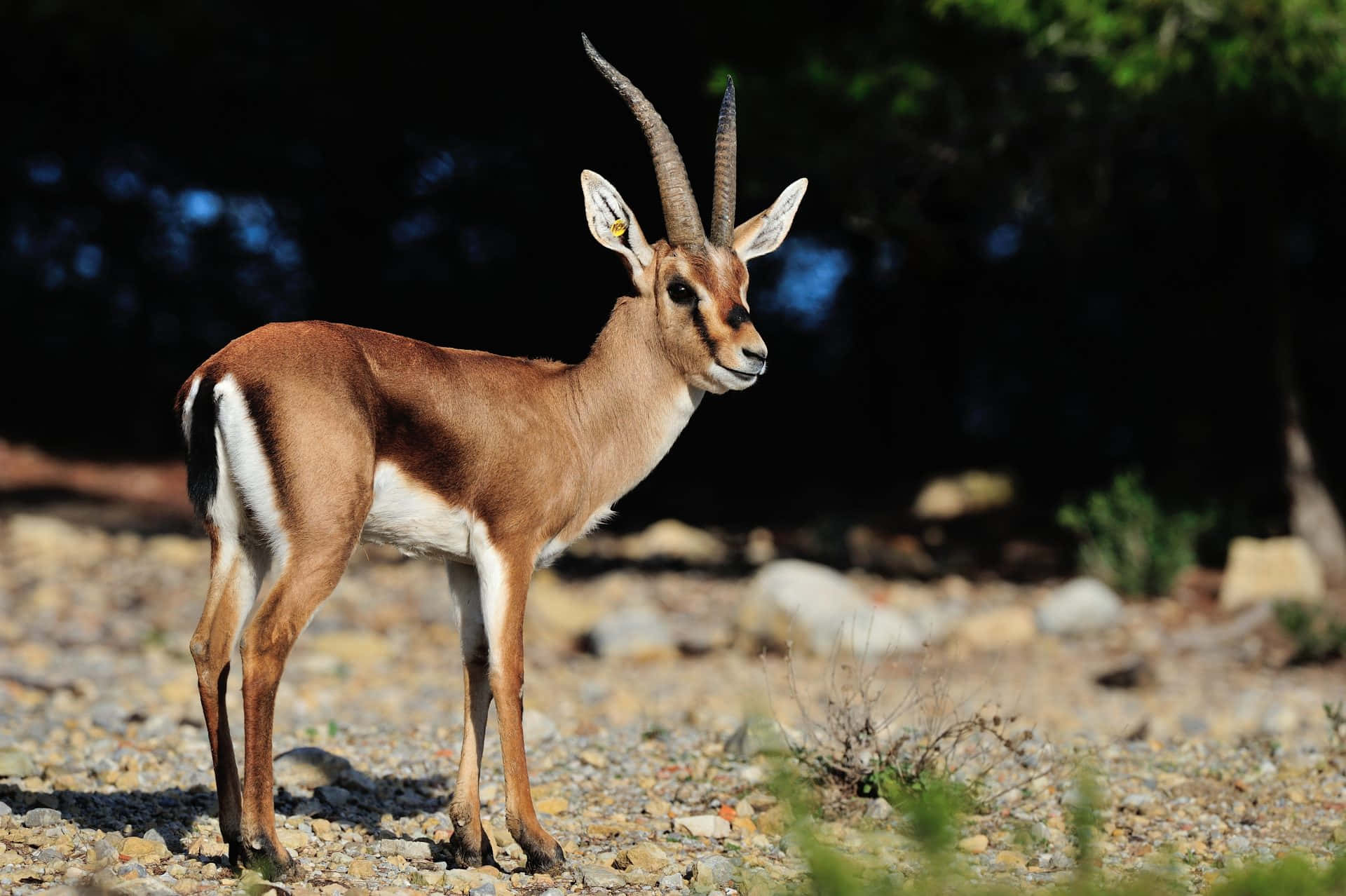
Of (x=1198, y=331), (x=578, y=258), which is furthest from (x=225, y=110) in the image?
(x=1198, y=331)

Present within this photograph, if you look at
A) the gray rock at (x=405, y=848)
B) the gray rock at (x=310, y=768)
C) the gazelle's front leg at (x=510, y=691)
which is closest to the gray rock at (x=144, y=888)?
the gray rock at (x=405, y=848)

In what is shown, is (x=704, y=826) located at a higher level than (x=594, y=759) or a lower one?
higher

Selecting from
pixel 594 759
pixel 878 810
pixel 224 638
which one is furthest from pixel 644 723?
pixel 224 638

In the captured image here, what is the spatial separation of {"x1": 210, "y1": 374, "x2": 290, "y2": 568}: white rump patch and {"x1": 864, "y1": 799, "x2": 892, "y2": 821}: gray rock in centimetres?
294

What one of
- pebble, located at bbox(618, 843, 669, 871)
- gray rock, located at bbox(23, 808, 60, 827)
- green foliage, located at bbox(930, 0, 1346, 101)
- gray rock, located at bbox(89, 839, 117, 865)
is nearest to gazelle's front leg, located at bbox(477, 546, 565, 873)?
pebble, located at bbox(618, 843, 669, 871)

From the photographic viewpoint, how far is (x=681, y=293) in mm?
5652

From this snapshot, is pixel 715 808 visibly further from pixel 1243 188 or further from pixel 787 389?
pixel 787 389

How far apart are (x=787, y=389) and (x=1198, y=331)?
22.7ft

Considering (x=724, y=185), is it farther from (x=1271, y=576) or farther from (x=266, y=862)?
(x=1271, y=576)

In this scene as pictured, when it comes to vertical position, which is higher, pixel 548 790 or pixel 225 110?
pixel 225 110

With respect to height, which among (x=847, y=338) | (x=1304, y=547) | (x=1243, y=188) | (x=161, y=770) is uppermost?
(x=1243, y=188)

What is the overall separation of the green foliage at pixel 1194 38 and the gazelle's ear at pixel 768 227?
5.24 m

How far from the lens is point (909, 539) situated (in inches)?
681

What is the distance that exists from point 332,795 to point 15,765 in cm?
140
